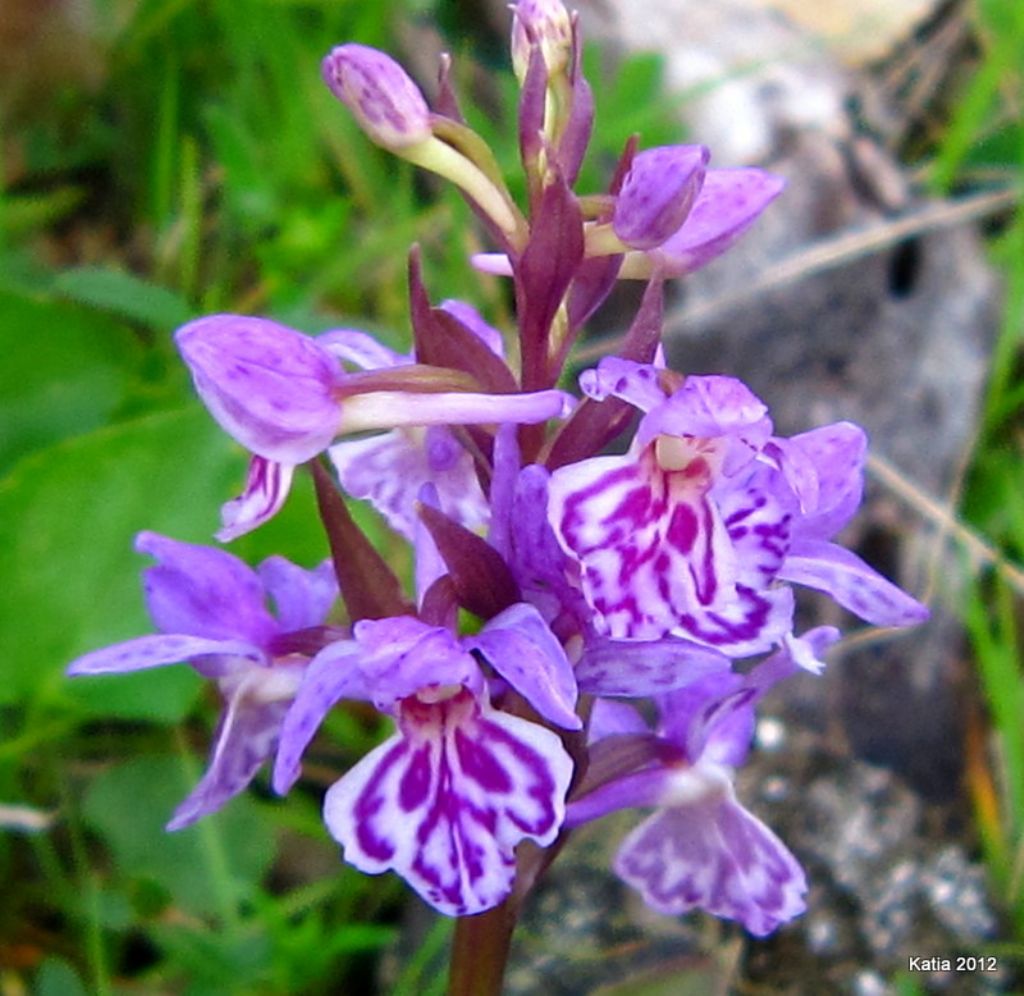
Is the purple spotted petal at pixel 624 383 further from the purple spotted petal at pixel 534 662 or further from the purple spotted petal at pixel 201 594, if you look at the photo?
the purple spotted petal at pixel 201 594

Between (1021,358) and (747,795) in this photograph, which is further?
(1021,358)

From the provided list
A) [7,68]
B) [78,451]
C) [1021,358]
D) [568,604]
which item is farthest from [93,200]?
[568,604]

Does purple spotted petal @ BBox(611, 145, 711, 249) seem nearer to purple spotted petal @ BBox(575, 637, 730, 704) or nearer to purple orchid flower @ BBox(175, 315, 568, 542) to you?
purple orchid flower @ BBox(175, 315, 568, 542)

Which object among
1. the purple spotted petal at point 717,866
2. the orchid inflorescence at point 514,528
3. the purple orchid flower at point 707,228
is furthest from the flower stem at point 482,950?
the purple orchid flower at point 707,228

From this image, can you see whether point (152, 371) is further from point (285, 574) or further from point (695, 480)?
point (695, 480)

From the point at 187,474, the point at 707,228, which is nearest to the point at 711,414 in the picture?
the point at 707,228

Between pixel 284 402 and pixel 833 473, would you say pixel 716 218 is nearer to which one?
pixel 833 473
